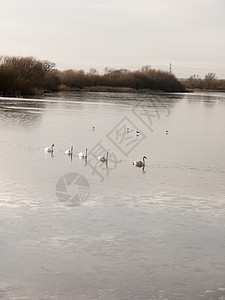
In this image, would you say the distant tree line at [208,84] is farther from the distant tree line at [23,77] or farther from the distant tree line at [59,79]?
the distant tree line at [23,77]

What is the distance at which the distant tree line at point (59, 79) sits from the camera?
62.4 metres

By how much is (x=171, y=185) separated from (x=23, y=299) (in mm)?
8068

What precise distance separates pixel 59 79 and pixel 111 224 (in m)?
82.1

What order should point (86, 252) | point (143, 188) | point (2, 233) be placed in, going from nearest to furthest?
point (86, 252) < point (2, 233) < point (143, 188)

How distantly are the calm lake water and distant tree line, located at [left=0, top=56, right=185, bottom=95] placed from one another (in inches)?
1661

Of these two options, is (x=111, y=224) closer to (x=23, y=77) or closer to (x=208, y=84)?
(x=23, y=77)

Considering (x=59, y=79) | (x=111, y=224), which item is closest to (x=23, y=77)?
(x=59, y=79)

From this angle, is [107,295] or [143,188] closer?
[107,295]

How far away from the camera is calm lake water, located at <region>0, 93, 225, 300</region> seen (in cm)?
784

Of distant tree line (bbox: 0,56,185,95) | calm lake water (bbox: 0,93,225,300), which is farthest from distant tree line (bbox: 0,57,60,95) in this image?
calm lake water (bbox: 0,93,225,300)

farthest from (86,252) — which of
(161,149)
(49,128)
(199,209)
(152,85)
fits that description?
(152,85)

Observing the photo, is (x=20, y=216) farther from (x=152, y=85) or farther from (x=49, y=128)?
(x=152, y=85)

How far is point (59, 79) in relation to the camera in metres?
90.9

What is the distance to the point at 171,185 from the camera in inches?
575
